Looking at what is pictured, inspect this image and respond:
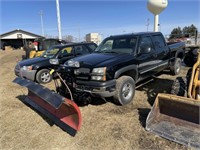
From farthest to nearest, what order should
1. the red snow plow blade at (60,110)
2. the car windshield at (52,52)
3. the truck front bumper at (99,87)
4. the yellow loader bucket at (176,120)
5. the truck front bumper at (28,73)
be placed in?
1. the car windshield at (52,52)
2. the truck front bumper at (28,73)
3. the truck front bumper at (99,87)
4. the red snow plow blade at (60,110)
5. the yellow loader bucket at (176,120)

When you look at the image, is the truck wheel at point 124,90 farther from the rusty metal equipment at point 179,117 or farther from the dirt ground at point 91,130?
the rusty metal equipment at point 179,117

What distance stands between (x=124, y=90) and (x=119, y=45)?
5.02 feet

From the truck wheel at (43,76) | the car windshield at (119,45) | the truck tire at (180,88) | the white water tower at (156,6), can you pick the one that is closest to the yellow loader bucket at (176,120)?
the truck tire at (180,88)

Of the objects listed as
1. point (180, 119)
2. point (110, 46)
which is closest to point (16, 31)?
point (110, 46)

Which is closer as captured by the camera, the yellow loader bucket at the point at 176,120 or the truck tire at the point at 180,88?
the yellow loader bucket at the point at 176,120

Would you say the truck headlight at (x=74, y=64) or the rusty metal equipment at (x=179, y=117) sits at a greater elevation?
the truck headlight at (x=74, y=64)

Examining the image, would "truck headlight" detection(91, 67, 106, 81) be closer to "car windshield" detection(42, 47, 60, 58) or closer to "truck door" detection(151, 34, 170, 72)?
"truck door" detection(151, 34, 170, 72)

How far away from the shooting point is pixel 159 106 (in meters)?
4.01

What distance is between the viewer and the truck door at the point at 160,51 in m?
6.24

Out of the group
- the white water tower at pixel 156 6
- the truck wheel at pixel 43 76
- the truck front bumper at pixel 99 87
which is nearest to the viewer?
the truck front bumper at pixel 99 87

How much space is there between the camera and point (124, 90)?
4836 mm

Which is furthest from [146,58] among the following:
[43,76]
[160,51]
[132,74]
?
[43,76]

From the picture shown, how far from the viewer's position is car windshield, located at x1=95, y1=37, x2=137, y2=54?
539cm

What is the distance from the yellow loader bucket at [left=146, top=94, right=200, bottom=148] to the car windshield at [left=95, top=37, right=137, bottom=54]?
195cm
